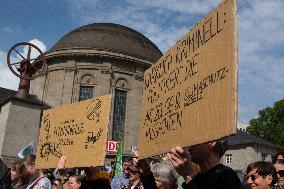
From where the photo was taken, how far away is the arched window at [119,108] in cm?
4030

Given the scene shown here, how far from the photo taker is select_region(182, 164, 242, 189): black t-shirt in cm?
300

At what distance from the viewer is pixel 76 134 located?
5.57 m

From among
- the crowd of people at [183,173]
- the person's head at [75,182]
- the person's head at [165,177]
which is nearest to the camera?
the crowd of people at [183,173]

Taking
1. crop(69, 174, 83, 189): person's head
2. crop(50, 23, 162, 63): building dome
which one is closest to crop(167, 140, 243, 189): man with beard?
crop(69, 174, 83, 189): person's head

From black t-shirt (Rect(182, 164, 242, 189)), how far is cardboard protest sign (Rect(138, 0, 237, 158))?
0.26 m

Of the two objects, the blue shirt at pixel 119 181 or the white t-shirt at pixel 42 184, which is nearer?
the white t-shirt at pixel 42 184

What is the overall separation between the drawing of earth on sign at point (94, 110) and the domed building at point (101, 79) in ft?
113

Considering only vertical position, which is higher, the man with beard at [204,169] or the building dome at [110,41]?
the building dome at [110,41]

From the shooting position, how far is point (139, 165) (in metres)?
4.63

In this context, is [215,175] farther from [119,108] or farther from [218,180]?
[119,108]

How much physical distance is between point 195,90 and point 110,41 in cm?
4127

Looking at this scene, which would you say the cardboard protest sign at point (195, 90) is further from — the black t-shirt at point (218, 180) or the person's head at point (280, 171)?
the person's head at point (280, 171)

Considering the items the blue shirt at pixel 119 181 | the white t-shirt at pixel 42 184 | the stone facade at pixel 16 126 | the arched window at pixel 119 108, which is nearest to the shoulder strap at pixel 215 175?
the white t-shirt at pixel 42 184

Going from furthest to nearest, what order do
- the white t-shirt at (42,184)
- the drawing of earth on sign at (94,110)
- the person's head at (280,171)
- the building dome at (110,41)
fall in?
the building dome at (110,41) → the white t-shirt at (42,184) → the drawing of earth on sign at (94,110) → the person's head at (280,171)
